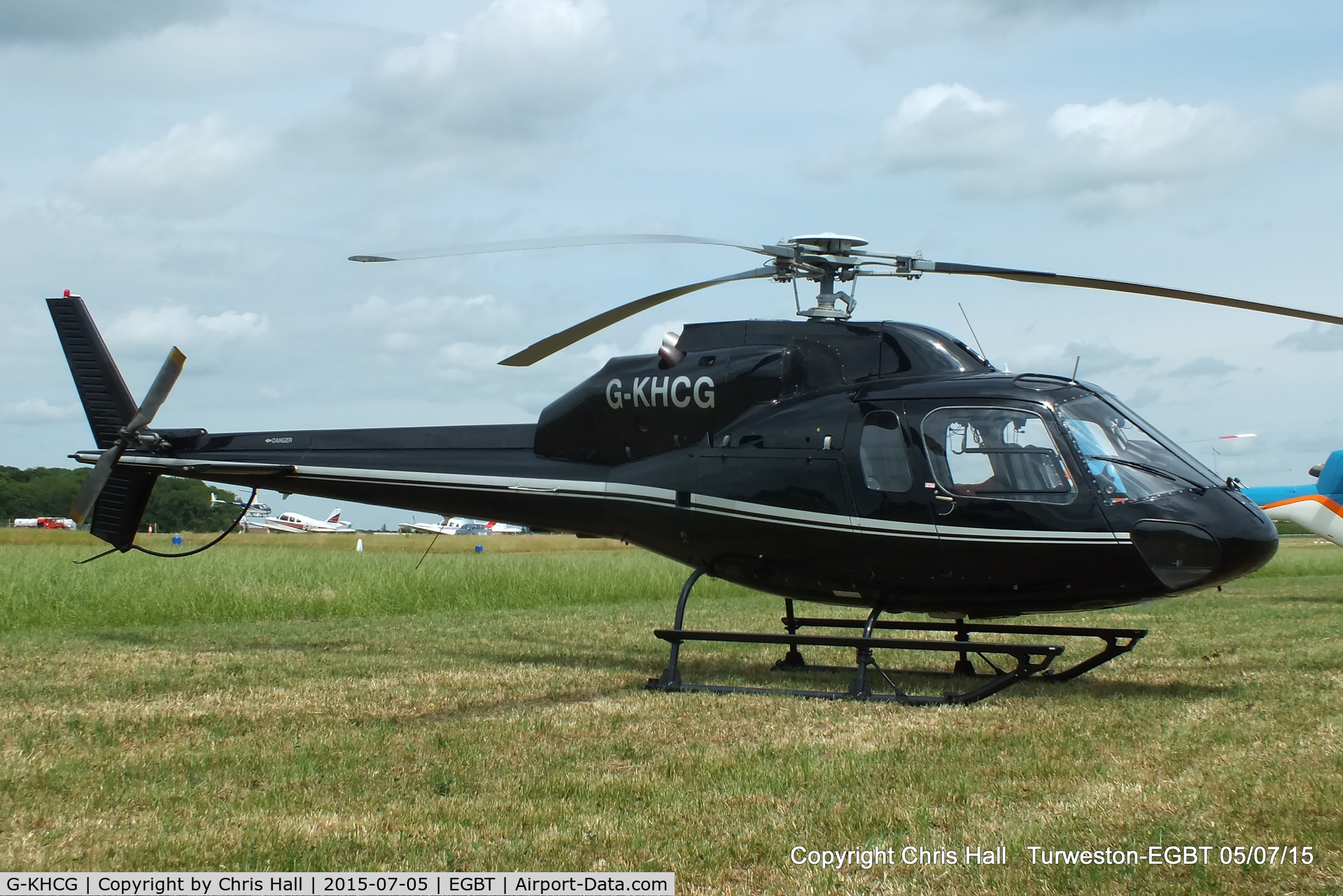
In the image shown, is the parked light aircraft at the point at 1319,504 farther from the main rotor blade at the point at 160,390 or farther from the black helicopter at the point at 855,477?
the main rotor blade at the point at 160,390

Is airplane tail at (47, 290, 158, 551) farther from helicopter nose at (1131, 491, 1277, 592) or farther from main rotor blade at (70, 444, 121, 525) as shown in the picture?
helicopter nose at (1131, 491, 1277, 592)

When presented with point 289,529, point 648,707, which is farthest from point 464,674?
point 289,529

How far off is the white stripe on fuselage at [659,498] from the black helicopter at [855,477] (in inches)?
0.7

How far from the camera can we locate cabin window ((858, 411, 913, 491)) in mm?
9133

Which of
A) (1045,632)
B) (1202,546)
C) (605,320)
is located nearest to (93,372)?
(605,320)

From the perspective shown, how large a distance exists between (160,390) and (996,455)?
9056mm

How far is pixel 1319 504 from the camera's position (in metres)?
22.0

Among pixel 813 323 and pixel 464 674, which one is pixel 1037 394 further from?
pixel 464 674

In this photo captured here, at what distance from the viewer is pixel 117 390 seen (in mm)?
13133

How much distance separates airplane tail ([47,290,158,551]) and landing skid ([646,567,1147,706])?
692 cm

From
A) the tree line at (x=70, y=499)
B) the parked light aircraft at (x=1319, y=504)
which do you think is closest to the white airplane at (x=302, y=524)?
the tree line at (x=70, y=499)

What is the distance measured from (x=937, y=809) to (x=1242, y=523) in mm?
4326

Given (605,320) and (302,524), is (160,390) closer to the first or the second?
(605,320)

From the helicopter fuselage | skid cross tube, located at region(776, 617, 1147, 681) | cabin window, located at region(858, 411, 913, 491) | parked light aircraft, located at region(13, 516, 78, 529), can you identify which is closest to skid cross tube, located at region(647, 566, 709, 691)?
the helicopter fuselage
